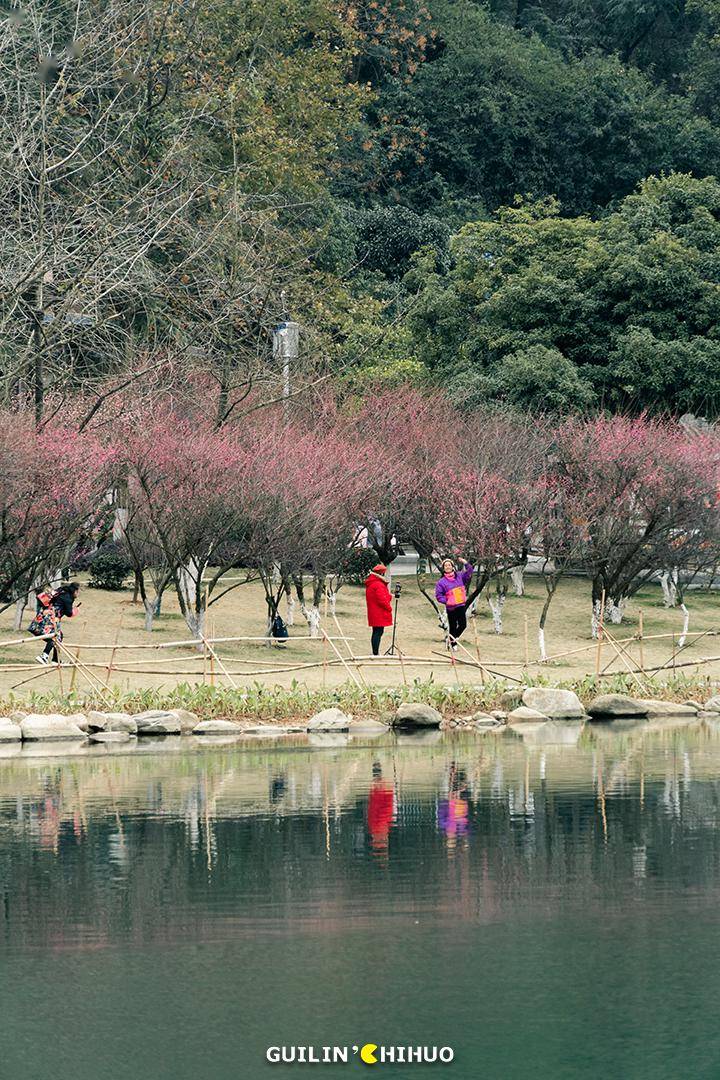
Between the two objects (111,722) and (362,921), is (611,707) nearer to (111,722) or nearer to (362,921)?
(111,722)

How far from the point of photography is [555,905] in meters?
12.1

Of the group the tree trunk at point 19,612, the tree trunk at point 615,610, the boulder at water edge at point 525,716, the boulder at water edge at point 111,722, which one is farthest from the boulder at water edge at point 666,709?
the tree trunk at point 19,612

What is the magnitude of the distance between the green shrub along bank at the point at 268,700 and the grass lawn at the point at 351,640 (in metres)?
0.56

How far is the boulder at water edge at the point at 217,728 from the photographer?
78.4ft

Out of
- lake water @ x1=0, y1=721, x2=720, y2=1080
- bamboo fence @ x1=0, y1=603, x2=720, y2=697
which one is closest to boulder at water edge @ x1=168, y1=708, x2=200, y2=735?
bamboo fence @ x1=0, y1=603, x2=720, y2=697

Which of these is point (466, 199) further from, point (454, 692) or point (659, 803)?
point (659, 803)

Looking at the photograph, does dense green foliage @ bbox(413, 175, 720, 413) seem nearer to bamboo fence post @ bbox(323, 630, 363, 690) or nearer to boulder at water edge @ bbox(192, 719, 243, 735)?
bamboo fence post @ bbox(323, 630, 363, 690)

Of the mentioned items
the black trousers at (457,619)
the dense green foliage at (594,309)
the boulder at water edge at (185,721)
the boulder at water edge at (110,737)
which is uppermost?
the dense green foliage at (594,309)

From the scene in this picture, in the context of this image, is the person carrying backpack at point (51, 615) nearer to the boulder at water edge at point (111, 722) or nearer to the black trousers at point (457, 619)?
the boulder at water edge at point (111, 722)

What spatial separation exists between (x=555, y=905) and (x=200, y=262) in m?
33.1

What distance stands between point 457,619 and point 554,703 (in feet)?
18.1

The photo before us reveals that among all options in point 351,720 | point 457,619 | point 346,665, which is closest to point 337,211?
point 457,619

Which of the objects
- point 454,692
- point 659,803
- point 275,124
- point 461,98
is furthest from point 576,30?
point 659,803

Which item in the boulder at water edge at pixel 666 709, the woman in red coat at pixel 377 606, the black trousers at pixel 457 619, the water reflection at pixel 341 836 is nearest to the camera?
the water reflection at pixel 341 836
